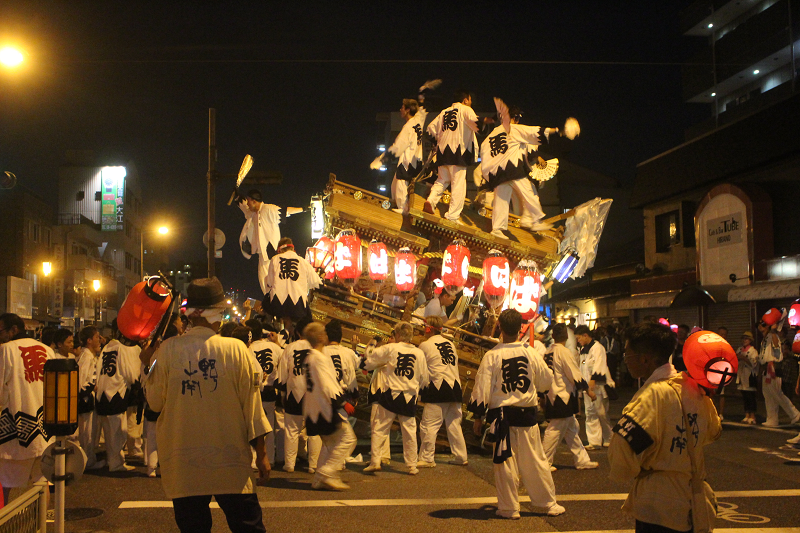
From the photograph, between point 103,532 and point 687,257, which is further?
point 687,257

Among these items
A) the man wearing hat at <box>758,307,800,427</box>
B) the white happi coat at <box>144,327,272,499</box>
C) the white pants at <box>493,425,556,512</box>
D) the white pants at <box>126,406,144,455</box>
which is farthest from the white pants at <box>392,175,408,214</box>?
the white happi coat at <box>144,327,272,499</box>

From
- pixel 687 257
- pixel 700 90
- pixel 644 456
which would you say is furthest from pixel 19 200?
pixel 644 456

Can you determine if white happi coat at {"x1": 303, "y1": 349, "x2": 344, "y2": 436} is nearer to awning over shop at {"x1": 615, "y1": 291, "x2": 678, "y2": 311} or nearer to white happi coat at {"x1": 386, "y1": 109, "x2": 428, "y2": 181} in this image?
white happi coat at {"x1": 386, "y1": 109, "x2": 428, "y2": 181}

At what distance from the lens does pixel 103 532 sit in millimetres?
6379

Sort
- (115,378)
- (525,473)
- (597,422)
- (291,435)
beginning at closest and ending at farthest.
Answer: (525,473) → (291,435) → (115,378) → (597,422)

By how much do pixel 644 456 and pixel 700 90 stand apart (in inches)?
1251

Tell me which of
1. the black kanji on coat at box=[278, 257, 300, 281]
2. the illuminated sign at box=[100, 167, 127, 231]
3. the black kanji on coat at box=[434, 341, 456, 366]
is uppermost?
the illuminated sign at box=[100, 167, 127, 231]

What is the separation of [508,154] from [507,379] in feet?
19.3

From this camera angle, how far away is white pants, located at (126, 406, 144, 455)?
1074 centimetres

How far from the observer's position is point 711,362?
3709mm

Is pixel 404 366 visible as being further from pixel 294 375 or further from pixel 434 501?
pixel 434 501

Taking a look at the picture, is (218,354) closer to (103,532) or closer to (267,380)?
(103,532)

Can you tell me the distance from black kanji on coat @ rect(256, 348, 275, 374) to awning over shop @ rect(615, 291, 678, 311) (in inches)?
677

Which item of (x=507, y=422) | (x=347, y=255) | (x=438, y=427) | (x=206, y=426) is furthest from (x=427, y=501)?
(x=347, y=255)
